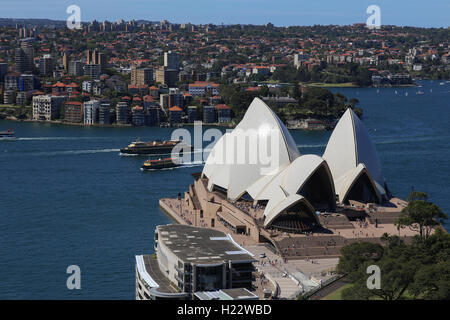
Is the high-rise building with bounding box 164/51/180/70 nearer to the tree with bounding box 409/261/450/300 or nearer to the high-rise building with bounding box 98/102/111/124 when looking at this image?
the high-rise building with bounding box 98/102/111/124

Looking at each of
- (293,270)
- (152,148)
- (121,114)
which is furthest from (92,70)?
(293,270)

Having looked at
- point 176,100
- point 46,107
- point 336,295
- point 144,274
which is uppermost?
point 176,100

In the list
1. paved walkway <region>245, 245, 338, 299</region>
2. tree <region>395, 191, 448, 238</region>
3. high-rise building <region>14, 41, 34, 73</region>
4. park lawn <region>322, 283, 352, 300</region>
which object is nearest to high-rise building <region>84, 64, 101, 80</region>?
high-rise building <region>14, 41, 34, 73</region>

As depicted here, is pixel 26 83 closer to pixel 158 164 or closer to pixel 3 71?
pixel 3 71

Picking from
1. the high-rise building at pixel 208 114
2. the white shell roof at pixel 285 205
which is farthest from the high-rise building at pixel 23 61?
the white shell roof at pixel 285 205
